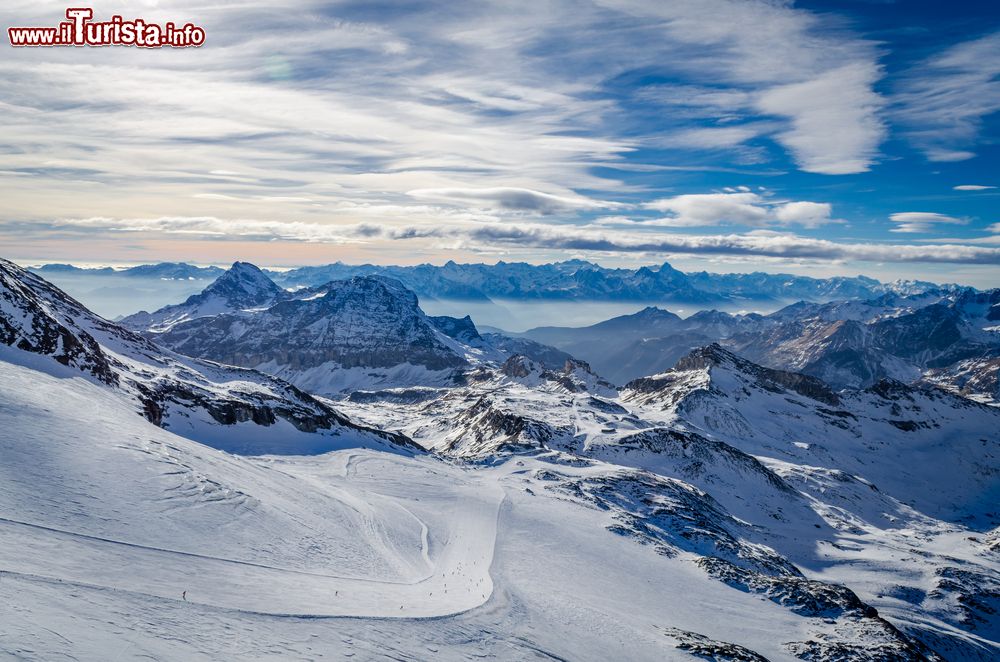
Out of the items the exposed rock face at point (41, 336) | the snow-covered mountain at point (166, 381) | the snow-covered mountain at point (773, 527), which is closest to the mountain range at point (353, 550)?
the exposed rock face at point (41, 336)

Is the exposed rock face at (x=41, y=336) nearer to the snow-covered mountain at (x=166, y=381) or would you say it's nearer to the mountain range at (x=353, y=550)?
the snow-covered mountain at (x=166, y=381)

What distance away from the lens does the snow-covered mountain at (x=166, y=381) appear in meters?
82.2

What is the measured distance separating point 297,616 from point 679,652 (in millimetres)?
30947

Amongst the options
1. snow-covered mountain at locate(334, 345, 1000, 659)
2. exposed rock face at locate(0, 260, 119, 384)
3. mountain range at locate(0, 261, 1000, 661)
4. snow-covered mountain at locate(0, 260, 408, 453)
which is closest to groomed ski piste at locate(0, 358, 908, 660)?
mountain range at locate(0, 261, 1000, 661)

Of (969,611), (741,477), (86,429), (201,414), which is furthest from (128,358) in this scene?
(969,611)

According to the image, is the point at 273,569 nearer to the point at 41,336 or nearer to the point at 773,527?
the point at 41,336

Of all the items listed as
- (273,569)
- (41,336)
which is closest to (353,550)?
(273,569)

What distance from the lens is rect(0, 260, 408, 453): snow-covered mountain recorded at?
270 ft

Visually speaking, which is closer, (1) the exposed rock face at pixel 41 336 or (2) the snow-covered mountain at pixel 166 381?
(1) the exposed rock face at pixel 41 336

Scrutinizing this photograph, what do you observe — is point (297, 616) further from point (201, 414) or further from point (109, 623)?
point (201, 414)

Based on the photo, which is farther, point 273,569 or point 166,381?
point 166,381

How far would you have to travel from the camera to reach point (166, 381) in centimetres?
11025

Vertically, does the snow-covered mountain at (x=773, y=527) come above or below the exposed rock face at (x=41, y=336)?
below

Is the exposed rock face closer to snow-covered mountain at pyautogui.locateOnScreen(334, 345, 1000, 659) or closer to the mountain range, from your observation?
the mountain range
